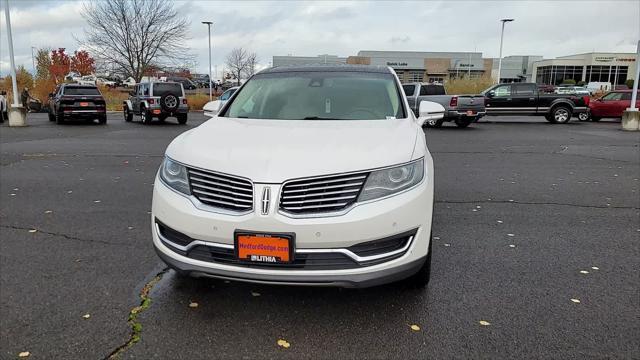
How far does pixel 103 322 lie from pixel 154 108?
18276 millimetres

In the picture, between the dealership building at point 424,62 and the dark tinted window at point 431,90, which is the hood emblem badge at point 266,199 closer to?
the dark tinted window at point 431,90

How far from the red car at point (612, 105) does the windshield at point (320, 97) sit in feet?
75.4

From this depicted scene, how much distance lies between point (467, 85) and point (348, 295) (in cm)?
3588

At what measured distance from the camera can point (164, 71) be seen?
4634 cm

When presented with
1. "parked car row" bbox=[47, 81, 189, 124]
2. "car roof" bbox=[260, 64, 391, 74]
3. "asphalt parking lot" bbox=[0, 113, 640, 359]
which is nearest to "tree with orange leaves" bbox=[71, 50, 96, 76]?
"parked car row" bbox=[47, 81, 189, 124]

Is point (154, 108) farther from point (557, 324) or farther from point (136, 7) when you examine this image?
point (136, 7)

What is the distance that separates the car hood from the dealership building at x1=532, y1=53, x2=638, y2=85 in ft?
262

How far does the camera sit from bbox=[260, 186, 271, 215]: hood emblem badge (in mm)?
2770

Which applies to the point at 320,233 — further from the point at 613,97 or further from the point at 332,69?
the point at 613,97

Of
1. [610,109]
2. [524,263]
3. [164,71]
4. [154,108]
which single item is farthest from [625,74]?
[524,263]

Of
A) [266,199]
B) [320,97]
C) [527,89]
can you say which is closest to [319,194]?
[266,199]

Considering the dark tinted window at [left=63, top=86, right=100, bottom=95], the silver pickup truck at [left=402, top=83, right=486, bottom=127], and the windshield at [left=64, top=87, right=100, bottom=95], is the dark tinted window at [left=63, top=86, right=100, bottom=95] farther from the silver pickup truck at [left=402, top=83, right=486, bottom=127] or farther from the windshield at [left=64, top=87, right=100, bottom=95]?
the silver pickup truck at [left=402, top=83, right=486, bottom=127]

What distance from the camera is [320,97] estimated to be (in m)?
4.37

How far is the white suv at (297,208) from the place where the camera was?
278 cm
